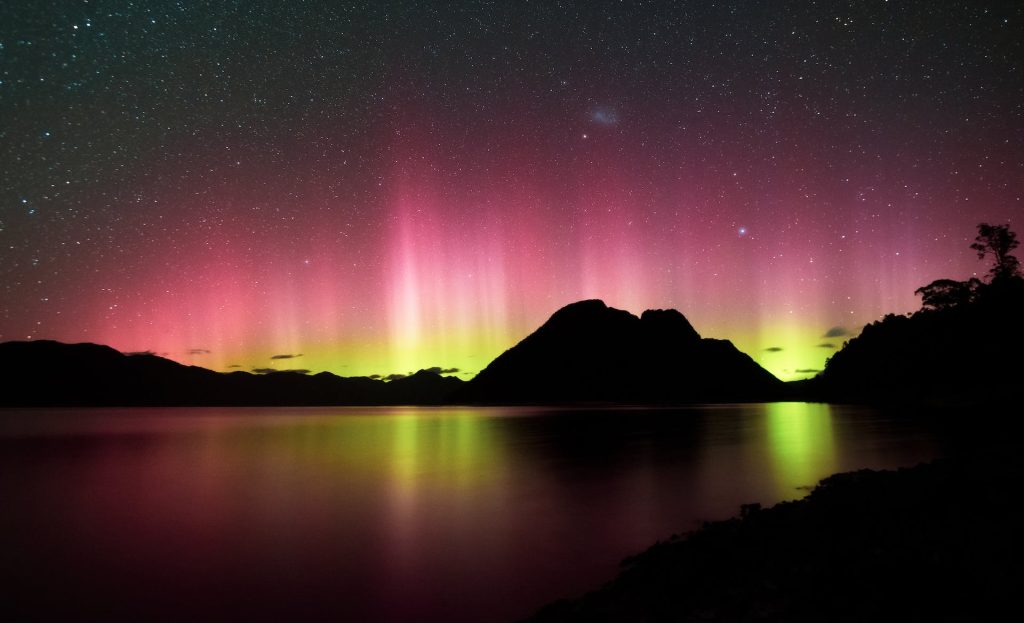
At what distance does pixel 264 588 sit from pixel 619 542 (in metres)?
7.24

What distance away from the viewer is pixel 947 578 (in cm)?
586

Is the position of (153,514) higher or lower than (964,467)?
lower

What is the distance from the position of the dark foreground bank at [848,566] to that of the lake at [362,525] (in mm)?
2084

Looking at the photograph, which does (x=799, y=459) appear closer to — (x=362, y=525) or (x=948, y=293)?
(x=362, y=525)

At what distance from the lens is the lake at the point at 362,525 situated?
9.54 m

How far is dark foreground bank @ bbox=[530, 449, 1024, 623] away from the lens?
5.57 metres

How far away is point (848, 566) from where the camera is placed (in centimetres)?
683

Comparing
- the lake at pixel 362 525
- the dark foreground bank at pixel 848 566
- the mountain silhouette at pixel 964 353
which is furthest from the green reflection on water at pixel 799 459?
the mountain silhouette at pixel 964 353

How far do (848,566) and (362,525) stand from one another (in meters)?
12.5

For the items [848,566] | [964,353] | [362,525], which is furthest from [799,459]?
[964,353]

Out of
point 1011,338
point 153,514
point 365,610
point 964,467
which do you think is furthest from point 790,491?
point 1011,338

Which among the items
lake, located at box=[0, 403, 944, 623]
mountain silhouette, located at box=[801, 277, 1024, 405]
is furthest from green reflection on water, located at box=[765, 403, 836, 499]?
mountain silhouette, located at box=[801, 277, 1024, 405]

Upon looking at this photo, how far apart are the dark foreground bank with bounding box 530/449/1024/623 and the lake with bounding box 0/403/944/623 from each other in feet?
6.84

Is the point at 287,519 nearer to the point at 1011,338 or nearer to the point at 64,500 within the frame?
the point at 64,500
